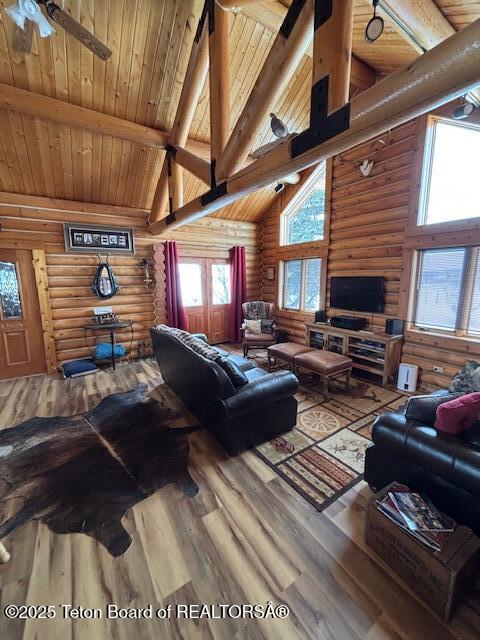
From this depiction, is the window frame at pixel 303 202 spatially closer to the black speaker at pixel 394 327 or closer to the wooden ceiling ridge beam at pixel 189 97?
the black speaker at pixel 394 327

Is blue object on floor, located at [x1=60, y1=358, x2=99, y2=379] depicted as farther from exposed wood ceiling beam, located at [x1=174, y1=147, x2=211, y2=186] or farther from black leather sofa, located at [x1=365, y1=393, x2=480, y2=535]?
black leather sofa, located at [x1=365, y1=393, x2=480, y2=535]

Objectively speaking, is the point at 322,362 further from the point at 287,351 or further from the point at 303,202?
the point at 303,202

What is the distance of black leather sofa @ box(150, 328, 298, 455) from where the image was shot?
2.29 meters

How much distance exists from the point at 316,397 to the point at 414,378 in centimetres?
134

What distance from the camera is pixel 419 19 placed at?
6.99ft

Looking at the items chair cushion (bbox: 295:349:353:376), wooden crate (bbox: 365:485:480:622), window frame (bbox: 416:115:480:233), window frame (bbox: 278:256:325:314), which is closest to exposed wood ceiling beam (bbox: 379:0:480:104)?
window frame (bbox: 416:115:480:233)

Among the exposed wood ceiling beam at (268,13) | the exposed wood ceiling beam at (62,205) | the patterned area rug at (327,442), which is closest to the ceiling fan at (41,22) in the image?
the exposed wood ceiling beam at (268,13)

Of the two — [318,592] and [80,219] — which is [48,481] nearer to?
[318,592]

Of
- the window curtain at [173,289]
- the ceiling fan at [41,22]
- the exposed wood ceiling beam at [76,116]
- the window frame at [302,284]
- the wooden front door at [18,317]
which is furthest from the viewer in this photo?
the window curtain at [173,289]

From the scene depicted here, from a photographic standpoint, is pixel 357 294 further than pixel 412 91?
→ Yes

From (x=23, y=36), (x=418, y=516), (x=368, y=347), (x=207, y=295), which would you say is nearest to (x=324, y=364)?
(x=368, y=347)

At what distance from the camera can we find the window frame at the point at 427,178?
3.18m

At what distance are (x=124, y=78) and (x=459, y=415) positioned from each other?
466 cm

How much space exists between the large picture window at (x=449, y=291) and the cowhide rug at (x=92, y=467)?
3357 mm
